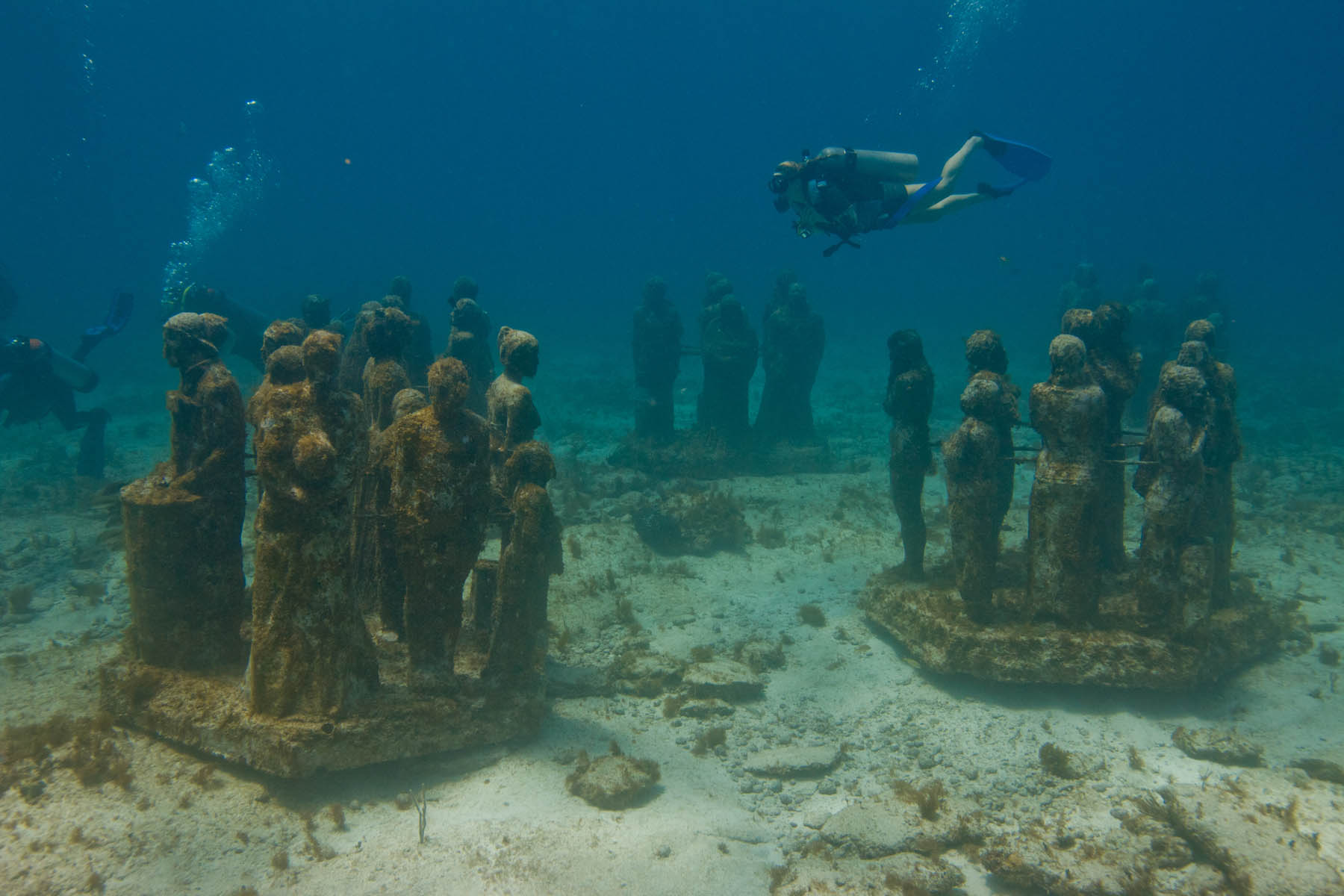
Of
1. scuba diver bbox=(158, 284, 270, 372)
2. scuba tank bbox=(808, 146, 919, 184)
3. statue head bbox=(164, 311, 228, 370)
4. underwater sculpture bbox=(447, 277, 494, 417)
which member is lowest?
statue head bbox=(164, 311, 228, 370)

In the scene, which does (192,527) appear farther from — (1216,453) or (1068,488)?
(1216,453)

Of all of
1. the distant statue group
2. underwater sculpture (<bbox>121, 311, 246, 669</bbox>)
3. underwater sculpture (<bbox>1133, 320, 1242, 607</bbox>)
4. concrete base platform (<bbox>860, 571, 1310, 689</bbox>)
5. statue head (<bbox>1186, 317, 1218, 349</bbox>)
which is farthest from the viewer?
the distant statue group

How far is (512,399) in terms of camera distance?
6266 mm

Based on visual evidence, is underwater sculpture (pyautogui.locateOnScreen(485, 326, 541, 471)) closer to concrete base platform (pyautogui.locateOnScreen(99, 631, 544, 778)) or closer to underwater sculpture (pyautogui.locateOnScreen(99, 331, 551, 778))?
underwater sculpture (pyautogui.locateOnScreen(99, 331, 551, 778))

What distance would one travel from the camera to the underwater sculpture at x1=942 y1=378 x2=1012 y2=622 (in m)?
6.93

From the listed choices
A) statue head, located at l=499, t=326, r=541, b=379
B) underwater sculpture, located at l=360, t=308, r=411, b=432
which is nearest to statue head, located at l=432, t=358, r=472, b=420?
statue head, located at l=499, t=326, r=541, b=379

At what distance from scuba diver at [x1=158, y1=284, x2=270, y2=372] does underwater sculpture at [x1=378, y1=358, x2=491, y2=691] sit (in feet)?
31.5

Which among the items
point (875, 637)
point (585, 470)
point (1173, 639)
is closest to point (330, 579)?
point (875, 637)

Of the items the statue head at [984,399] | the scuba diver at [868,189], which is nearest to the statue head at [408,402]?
the scuba diver at [868,189]

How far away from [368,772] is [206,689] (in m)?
1.49

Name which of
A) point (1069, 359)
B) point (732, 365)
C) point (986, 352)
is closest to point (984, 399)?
point (986, 352)

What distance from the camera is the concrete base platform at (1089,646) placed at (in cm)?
622

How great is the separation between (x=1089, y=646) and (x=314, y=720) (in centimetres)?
678

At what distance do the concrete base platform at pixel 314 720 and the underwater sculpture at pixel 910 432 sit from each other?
5.00 meters
